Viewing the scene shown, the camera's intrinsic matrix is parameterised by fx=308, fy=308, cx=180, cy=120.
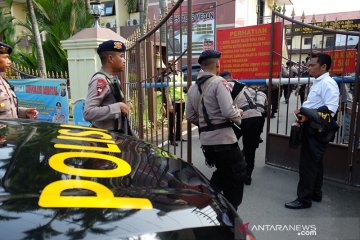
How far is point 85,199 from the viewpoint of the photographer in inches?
44.1

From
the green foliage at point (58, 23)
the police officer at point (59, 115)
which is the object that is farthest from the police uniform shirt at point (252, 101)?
the green foliage at point (58, 23)

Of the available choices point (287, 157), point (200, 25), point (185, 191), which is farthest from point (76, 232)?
point (200, 25)

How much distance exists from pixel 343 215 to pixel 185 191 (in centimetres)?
239

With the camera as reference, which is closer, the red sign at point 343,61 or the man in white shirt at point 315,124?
the man in white shirt at point 315,124

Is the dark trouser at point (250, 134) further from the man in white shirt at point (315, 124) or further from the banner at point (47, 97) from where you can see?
the banner at point (47, 97)

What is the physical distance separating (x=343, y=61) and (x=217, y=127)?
82.0 inches

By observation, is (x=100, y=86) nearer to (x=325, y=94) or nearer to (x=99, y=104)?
(x=99, y=104)

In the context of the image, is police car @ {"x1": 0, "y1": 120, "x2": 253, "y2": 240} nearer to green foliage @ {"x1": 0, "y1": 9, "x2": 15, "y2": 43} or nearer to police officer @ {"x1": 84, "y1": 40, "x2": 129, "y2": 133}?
police officer @ {"x1": 84, "y1": 40, "x2": 129, "y2": 133}

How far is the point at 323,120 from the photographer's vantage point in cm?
298

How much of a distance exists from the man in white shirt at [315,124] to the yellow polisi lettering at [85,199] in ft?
7.69

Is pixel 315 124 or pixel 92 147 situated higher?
pixel 92 147

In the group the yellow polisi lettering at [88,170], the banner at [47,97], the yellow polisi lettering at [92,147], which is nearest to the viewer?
the yellow polisi lettering at [88,170]


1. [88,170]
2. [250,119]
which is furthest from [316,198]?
[88,170]

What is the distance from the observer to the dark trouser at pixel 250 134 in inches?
151
